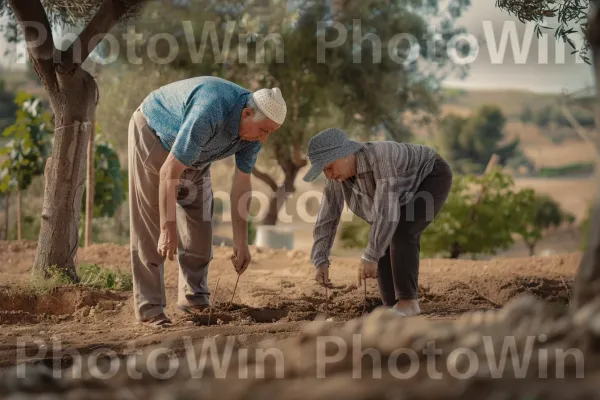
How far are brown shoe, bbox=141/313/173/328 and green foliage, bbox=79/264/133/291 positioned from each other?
1.80m

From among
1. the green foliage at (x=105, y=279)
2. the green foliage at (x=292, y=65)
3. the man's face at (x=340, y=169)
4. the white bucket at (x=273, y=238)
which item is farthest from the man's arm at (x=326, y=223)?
the green foliage at (x=292, y=65)

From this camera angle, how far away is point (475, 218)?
12117 mm


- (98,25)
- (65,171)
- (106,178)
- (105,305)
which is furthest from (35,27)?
(106,178)

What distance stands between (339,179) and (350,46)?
29.8 feet

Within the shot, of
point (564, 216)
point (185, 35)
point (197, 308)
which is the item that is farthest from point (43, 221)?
point (564, 216)

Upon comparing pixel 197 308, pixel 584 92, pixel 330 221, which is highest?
pixel 584 92

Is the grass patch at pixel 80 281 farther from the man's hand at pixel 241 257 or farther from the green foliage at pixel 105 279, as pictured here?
the man's hand at pixel 241 257

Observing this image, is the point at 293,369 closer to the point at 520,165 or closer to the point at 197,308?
the point at 197,308

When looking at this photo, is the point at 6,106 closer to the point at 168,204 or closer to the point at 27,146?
the point at 27,146

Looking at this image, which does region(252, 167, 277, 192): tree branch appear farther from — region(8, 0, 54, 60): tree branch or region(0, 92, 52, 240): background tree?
region(8, 0, 54, 60): tree branch

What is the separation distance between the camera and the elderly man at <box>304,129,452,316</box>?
213 inches

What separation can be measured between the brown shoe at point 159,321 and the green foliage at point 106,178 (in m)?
6.38

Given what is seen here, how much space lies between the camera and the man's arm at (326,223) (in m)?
5.73

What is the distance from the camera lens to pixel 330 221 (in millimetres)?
5758
